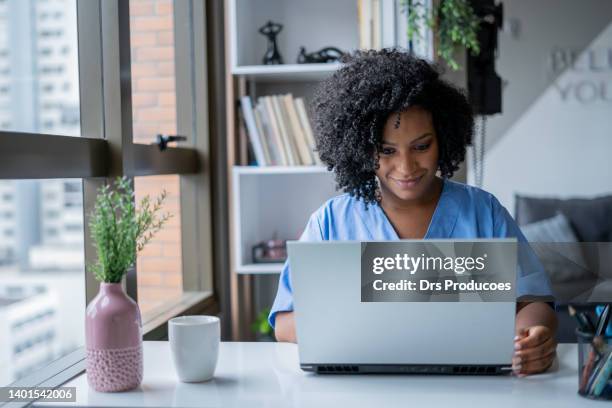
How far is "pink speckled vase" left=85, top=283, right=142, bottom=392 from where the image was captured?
1.18 meters

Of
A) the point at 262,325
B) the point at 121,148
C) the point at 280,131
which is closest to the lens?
the point at 121,148

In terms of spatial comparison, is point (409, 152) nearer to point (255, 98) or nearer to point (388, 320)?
point (388, 320)

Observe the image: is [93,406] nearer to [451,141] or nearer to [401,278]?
[401,278]

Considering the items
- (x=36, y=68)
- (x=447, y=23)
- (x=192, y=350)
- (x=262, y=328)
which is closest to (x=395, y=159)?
(x=192, y=350)

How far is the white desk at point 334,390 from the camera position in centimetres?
111

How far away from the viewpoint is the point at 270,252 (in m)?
2.88

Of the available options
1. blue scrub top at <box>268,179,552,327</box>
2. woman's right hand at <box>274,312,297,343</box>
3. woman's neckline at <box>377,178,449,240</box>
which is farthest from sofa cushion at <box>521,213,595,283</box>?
woman's right hand at <box>274,312,297,343</box>

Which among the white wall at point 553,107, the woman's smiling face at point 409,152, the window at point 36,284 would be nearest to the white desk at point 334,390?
the window at point 36,284

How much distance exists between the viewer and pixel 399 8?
8.58ft

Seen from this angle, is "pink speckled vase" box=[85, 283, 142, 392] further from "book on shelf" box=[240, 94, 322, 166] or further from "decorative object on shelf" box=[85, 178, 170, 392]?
"book on shelf" box=[240, 94, 322, 166]

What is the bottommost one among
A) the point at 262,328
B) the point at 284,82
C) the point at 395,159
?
the point at 262,328

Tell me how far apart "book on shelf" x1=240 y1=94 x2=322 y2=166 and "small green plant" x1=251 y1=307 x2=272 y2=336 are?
2.09 ft

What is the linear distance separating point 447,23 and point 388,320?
1.71 m

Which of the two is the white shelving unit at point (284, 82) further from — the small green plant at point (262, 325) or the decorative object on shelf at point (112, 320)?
the decorative object on shelf at point (112, 320)
